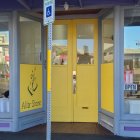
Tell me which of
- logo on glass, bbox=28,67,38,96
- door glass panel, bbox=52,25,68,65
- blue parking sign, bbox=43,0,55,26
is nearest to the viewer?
blue parking sign, bbox=43,0,55,26

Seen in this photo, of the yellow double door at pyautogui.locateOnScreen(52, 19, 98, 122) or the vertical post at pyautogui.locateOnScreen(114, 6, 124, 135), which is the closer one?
the vertical post at pyautogui.locateOnScreen(114, 6, 124, 135)

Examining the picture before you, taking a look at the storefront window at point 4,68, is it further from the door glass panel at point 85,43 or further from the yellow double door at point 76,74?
the door glass panel at point 85,43

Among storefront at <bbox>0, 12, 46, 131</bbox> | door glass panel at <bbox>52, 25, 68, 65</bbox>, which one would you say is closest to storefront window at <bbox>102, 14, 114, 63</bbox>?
door glass panel at <bbox>52, 25, 68, 65</bbox>

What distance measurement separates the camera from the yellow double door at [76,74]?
8.56 meters

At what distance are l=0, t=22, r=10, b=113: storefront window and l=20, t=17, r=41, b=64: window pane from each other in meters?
0.33

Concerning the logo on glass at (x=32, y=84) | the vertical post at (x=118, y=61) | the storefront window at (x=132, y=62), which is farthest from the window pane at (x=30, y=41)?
the storefront window at (x=132, y=62)

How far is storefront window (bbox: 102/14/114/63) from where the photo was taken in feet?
25.0

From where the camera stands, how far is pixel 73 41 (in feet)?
28.4

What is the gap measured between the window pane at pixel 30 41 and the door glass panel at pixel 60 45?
1.60 feet

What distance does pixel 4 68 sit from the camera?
25.7ft

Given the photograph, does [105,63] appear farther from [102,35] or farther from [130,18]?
[130,18]

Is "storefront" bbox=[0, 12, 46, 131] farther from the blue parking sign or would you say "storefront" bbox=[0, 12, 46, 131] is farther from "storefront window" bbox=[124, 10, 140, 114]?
the blue parking sign

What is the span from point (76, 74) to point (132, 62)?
1.71 meters

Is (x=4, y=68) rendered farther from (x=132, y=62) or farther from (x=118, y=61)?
(x=132, y=62)
